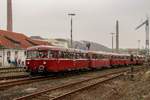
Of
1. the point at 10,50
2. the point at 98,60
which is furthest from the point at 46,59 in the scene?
the point at 10,50

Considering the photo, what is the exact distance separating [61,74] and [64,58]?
2.41m

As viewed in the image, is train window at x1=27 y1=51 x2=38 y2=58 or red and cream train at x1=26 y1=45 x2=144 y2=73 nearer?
red and cream train at x1=26 y1=45 x2=144 y2=73

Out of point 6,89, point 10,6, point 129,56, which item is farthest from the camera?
point 10,6

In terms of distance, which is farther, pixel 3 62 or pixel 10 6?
pixel 10 6

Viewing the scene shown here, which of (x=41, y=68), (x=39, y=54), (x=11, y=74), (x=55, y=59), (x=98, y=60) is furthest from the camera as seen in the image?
(x=98, y=60)

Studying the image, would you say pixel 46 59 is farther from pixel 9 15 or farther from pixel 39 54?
pixel 9 15

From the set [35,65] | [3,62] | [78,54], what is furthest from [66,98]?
[3,62]

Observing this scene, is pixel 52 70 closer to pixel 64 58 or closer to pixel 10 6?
pixel 64 58

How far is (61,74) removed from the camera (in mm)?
32688

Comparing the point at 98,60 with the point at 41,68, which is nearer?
the point at 41,68

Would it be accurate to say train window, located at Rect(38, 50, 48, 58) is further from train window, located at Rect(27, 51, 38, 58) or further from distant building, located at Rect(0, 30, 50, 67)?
distant building, located at Rect(0, 30, 50, 67)

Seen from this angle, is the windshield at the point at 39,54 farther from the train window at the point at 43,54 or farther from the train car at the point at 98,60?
the train car at the point at 98,60

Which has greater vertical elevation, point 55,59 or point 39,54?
point 39,54

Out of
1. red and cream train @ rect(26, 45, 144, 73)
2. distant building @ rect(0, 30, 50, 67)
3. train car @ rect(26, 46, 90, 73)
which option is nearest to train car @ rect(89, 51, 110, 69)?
red and cream train @ rect(26, 45, 144, 73)
